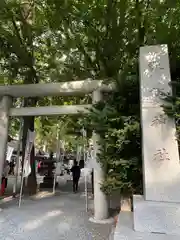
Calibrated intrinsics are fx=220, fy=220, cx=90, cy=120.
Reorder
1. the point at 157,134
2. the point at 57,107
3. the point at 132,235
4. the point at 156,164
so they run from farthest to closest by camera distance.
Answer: the point at 57,107 < the point at 157,134 < the point at 156,164 < the point at 132,235

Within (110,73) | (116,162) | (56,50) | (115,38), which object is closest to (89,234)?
(116,162)

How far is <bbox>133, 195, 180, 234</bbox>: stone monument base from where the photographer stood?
3076 mm

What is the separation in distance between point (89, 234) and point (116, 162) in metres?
1.45

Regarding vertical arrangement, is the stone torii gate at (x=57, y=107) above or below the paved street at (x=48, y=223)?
above

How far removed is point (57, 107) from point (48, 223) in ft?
9.23

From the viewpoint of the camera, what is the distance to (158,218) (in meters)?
3.12

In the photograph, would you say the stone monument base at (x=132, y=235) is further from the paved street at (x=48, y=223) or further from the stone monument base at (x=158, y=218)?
the paved street at (x=48, y=223)

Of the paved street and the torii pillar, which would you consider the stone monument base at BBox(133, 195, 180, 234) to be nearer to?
the paved street

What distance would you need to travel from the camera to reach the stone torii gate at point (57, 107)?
5.14 metres

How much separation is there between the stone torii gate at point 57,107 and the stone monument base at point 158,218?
Result: 6.48 feet

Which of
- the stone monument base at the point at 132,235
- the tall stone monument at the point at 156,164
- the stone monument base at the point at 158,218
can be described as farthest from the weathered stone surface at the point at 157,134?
the stone monument base at the point at 132,235

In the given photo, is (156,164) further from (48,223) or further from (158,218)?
(48,223)

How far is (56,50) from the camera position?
7.60 m

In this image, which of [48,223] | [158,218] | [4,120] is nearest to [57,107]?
[4,120]
